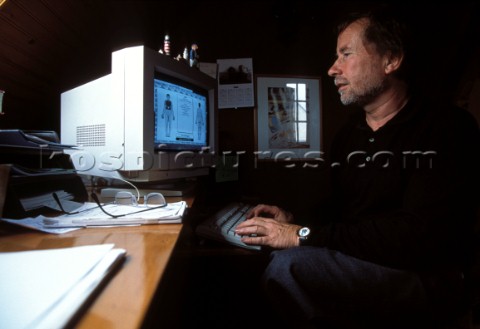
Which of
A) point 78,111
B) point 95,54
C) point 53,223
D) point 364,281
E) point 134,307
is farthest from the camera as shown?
point 95,54

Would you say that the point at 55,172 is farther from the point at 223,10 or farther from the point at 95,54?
the point at 223,10

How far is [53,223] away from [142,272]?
366 millimetres

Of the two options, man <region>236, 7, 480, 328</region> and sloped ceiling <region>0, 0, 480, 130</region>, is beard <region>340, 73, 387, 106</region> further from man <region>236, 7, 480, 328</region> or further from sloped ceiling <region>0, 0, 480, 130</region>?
sloped ceiling <region>0, 0, 480, 130</region>

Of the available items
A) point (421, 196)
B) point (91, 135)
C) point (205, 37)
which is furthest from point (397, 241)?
point (205, 37)

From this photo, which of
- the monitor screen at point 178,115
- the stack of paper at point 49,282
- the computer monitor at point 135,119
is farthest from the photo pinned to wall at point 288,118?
the stack of paper at point 49,282

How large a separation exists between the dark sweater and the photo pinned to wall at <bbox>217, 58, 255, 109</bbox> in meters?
0.85

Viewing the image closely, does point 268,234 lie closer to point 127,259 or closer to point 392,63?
point 127,259

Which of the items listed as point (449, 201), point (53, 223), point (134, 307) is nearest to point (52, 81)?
point (53, 223)

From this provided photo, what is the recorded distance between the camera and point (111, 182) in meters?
1.23

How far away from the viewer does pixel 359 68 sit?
1.17m

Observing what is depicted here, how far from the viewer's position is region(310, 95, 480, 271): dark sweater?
0.77 metres

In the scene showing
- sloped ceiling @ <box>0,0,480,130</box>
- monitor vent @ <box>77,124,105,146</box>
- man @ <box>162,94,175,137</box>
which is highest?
sloped ceiling @ <box>0,0,480,130</box>

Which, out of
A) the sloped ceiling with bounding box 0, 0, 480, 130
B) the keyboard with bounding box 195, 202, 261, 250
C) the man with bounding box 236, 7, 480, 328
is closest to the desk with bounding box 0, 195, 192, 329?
the keyboard with bounding box 195, 202, 261, 250

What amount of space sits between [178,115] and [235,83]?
0.63m
